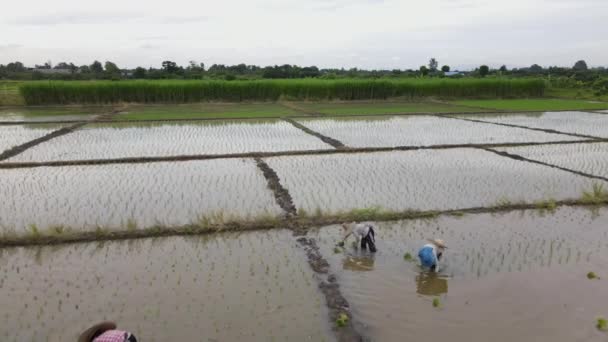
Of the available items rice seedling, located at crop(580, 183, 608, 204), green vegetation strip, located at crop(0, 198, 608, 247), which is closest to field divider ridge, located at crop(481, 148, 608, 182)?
rice seedling, located at crop(580, 183, 608, 204)

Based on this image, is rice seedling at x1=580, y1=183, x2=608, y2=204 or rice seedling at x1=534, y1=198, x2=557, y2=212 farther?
rice seedling at x1=580, y1=183, x2=608, y2=204

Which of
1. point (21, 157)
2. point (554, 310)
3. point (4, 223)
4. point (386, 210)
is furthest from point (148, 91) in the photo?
point (554, 310)

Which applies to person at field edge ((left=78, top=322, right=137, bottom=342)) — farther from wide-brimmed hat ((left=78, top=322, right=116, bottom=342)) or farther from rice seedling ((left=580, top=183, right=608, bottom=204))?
rice seedling ((left=580, top=183, right=608, bottom=204))

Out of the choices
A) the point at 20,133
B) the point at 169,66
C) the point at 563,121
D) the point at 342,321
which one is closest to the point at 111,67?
the point at 169,66

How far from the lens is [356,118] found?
1786 cm

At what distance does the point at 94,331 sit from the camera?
10.3ft

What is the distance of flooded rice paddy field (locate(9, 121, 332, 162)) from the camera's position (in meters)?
10.9

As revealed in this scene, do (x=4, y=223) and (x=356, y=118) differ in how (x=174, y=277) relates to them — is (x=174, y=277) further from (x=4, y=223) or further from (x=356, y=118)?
(x=356, y=118)

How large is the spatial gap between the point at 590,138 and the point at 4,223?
14.0 meters

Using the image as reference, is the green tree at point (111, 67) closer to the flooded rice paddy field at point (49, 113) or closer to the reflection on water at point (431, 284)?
the flooded rice paddy field at point (49, 113)

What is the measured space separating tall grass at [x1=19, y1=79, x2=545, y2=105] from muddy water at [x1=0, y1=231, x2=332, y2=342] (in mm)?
18165

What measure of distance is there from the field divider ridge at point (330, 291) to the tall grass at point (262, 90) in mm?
18546

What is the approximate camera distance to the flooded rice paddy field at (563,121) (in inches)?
579

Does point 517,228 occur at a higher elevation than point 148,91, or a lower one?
lower
